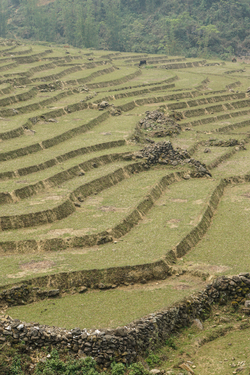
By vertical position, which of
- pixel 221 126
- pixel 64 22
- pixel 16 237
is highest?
pixel 64 22

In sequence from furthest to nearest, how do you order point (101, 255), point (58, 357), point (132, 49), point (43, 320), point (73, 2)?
1. point (73, 2)
2. point (132, 49)
3. point (101, 255)
4. point (43, 320)
5. point (58, 357)

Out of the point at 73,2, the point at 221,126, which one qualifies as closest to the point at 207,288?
the point at 221,126

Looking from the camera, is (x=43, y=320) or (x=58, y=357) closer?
(x=58, y=357)

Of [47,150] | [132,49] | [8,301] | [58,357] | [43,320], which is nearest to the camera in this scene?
[58,357]

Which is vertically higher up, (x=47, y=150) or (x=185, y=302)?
(x=47, y=150)

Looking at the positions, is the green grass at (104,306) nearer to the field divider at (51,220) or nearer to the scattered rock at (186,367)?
the scattered rock at (186,367)

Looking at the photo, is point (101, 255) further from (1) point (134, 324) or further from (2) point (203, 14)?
(2) point (203, 14)

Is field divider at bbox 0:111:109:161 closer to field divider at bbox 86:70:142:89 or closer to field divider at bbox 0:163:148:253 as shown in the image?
field divider at bbox 0:163:148:253

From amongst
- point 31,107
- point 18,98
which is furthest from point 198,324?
point 18,98
